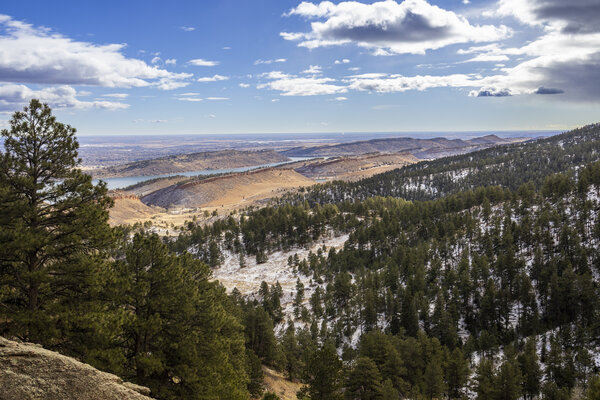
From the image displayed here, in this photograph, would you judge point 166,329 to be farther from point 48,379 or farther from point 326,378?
point 326,378

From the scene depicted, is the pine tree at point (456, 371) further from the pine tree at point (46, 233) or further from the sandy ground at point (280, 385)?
the pine tree at point (46, 233)

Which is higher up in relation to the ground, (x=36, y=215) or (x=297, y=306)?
(x=36, y=215)

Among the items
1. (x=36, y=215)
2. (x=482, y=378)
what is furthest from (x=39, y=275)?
(x=482, y=378)

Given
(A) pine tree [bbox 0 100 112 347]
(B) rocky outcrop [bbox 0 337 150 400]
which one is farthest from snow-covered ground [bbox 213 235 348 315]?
(B) rocky outcrop [bbox 0 337 150 400]

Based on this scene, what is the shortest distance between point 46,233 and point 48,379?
8.94 m

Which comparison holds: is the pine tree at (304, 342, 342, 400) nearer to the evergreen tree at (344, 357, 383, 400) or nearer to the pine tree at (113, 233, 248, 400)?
the evergreen tree at (344, 357, 383, 400)

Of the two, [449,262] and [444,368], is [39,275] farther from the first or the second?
[449,262]

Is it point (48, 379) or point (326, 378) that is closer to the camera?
point (48, 379)

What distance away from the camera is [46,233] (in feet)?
56.3

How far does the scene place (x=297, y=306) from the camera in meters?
93.4

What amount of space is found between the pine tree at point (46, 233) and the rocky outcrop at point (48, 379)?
6.18 metres

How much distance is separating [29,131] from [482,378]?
192 ft

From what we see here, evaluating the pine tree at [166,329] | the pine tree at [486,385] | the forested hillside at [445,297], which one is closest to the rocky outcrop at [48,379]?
the pine tree at [166,329]

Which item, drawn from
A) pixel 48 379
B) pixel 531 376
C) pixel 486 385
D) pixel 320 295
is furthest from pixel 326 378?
pixel 320 295
